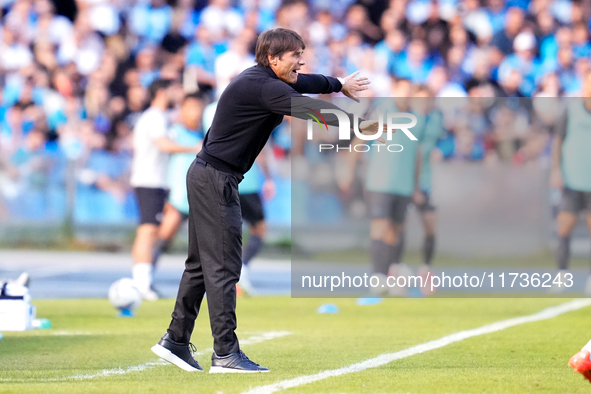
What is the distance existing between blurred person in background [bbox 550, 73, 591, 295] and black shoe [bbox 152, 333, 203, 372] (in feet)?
22.6

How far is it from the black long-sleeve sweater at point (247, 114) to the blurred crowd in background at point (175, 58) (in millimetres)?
8555

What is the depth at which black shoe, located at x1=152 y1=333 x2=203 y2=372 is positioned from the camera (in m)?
5.44

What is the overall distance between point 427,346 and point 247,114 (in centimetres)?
249

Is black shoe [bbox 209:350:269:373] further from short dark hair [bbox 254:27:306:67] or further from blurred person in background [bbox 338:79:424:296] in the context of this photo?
blurred person in background [bbox 338:79:424:296]

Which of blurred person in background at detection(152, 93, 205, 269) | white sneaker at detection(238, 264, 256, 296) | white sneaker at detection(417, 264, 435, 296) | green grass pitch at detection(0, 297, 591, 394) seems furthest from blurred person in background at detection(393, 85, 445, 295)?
blurred person in background at detection(152, 93, 205, 269)

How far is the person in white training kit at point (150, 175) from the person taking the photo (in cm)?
1033

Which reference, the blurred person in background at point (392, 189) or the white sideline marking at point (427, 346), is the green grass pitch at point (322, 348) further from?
the blurred person in background at point (392, 189)

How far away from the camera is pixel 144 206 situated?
10.5 metres

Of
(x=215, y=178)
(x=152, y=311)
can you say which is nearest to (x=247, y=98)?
(x=215, y=178)

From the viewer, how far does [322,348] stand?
21.9 feet

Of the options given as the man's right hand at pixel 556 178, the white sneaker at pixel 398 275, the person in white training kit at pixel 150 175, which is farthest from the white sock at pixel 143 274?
the man's right hand at pixel 556 178

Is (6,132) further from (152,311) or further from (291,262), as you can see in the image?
(152,311)

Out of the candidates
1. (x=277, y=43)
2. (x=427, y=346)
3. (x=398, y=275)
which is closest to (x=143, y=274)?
(x=398, y=275)

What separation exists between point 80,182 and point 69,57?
3.28 metres
